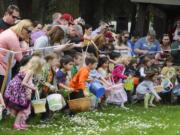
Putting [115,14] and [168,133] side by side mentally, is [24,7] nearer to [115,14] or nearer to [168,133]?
[115,14]

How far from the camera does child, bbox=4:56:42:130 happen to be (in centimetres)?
903

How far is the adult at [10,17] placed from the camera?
988 cm

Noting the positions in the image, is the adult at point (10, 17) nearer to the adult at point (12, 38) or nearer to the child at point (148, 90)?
the adult at point (12, 38)

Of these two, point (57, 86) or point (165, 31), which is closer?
point (57, 86)

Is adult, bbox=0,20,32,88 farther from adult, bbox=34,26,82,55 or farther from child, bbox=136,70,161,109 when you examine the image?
child, bbox=136,70,161,109

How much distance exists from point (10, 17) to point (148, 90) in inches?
165

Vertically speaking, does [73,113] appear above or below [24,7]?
below

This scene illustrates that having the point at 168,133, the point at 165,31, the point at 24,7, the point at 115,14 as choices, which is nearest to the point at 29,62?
the point at 168,133

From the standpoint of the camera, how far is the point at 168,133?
9195 mm

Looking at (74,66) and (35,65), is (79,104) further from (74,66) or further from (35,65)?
(74,66)

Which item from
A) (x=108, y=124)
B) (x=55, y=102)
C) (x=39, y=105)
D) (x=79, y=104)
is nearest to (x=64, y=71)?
(x=79, y=104)

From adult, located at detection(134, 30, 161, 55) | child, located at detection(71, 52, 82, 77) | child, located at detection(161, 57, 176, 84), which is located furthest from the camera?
adult, located at detection(134, 30, 161, 55)

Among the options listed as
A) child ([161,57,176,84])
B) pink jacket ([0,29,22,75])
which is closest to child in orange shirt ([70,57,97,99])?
pink jacket ([0,29,22,75])

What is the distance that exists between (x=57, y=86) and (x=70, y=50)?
4.17 ft
